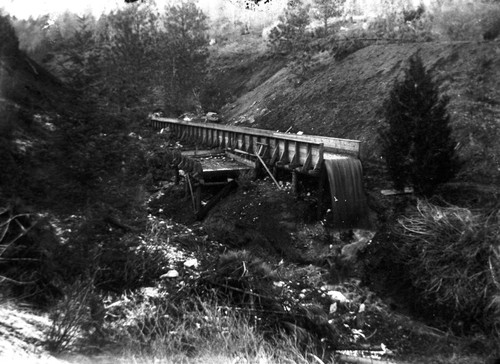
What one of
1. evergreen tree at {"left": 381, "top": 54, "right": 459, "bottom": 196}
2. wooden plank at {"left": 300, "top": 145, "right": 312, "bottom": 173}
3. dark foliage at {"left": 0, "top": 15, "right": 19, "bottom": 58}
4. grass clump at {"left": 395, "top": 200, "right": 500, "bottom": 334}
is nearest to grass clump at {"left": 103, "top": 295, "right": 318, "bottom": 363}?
grass clump at {"left": 395, "top": 200, "right": 500, "bottom": 334}

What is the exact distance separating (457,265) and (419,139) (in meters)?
3.66

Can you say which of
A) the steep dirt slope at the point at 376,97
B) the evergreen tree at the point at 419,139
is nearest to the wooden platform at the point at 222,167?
the steep dirt slope at the point at 376,97

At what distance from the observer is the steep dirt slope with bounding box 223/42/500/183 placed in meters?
13.0

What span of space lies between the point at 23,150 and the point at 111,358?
18.2ft

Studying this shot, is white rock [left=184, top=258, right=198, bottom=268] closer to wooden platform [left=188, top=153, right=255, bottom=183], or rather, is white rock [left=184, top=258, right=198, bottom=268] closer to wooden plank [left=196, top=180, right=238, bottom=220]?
wooden plank [left=196, top=180, right=238, bottom=220]

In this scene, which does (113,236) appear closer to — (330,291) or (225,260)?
(225,260)

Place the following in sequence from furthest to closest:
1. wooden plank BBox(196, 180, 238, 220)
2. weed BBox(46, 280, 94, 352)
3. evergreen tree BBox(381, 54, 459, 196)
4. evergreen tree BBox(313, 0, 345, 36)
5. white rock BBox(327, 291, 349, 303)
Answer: evergreen tree BBox(313, 0, 345, 36) < wooden plank BBox(196, 180, 238, 220) < evergreen tree BBox(381, 54, 459, 196) < white rock BBox(327, 291, 349, 303) < weed BBox(46, 280, 94, 352)

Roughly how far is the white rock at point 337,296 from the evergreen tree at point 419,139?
352 cm

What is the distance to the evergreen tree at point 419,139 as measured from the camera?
10969mm

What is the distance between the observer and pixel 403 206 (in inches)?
454

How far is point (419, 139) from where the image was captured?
1112 cm

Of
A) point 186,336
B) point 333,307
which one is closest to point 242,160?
point 333,307

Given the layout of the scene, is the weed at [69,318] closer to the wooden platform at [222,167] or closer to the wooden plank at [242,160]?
the wooden platform at [222,167]

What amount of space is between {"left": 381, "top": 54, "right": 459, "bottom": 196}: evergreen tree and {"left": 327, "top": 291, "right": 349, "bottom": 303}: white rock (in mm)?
3515
